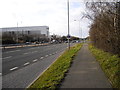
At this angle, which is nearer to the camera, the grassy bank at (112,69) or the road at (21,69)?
the grassy bank at (112,69)

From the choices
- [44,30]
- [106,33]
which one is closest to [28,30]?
[44,30]

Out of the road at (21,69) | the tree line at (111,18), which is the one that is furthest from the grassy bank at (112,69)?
the road at (21,69)

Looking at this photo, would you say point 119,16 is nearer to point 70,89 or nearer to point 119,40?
point 119,40

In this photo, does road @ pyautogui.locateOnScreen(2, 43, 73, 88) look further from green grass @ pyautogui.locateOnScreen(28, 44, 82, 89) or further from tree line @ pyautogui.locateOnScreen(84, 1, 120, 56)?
tree line @ pyautogui.locateOnScreen(84, 1, 120, 56)

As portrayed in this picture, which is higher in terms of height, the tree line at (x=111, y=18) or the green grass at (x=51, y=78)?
the tree line at (x=111, y=18)

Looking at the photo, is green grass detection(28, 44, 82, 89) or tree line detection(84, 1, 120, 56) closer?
green grass detection(28, 44, 82, 89)

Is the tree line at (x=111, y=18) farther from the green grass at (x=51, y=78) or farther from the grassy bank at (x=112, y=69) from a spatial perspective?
the green grass at (x=51, y=78)

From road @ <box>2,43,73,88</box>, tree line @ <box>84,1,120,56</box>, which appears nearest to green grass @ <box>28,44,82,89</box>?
road @ <box>2,43,73,88</box>

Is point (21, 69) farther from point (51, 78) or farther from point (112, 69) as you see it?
point (112, 69)

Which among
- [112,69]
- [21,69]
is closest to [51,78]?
[112,69]

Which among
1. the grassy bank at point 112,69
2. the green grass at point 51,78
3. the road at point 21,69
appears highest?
the grassy bank at point 112,69

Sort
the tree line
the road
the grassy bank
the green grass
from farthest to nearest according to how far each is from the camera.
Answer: the tree line
the road
the grassy bank
the green grass

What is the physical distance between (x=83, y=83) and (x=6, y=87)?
2887 mm

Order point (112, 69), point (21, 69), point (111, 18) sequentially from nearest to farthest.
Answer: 1. point (112, 69)
2. point (21, 69)
3. point (111, 18)
